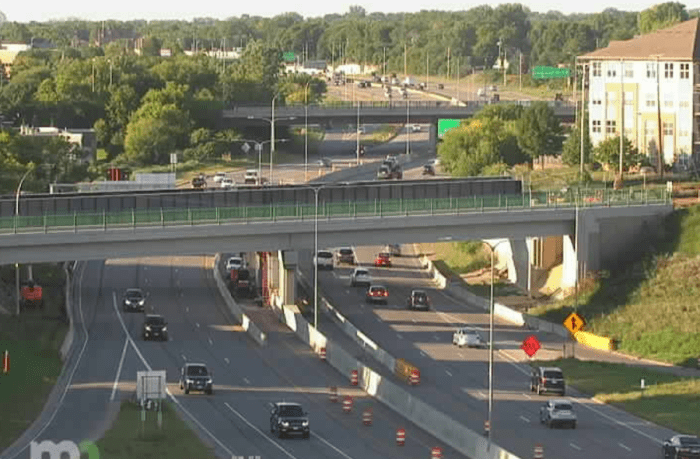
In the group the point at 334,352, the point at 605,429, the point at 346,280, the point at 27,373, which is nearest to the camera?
the point at 605,429

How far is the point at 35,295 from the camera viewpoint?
104m

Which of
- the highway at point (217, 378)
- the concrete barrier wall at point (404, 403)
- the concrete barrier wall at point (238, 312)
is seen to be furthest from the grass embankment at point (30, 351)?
the concrete barrier wall at point (404, 403)

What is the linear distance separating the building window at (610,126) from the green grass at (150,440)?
8102cm

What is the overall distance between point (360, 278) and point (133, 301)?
18.6 meters

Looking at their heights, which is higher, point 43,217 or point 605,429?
point 43,217

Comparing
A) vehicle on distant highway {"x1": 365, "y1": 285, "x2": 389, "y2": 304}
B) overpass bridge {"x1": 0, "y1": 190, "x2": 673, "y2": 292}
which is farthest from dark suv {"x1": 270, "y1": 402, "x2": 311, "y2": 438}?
vehicle on distant highway {"x1": 365, "y1": 285, "x2": 389, "y2": 304}

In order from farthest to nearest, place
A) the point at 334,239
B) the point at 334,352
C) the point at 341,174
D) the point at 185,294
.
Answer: the point at 341,174, the point at 185,294, the point at 334,239, the point at 334,352

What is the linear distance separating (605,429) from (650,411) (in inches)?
191

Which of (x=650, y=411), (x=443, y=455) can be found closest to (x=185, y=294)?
(x=650, y=411)

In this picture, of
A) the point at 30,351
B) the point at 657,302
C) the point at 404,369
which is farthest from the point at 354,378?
the point at 657,302

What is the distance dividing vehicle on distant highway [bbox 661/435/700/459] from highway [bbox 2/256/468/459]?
289 inches

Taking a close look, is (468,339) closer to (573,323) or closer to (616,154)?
(573,323)

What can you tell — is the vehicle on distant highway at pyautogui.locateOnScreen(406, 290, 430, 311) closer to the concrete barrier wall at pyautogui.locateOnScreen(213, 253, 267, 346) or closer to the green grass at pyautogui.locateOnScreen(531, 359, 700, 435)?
the concrete barrier wall at pyautogui.locateOnScreen(213, 253, 267, 346)

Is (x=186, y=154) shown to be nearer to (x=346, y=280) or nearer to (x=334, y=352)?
(x=346, y=280)
